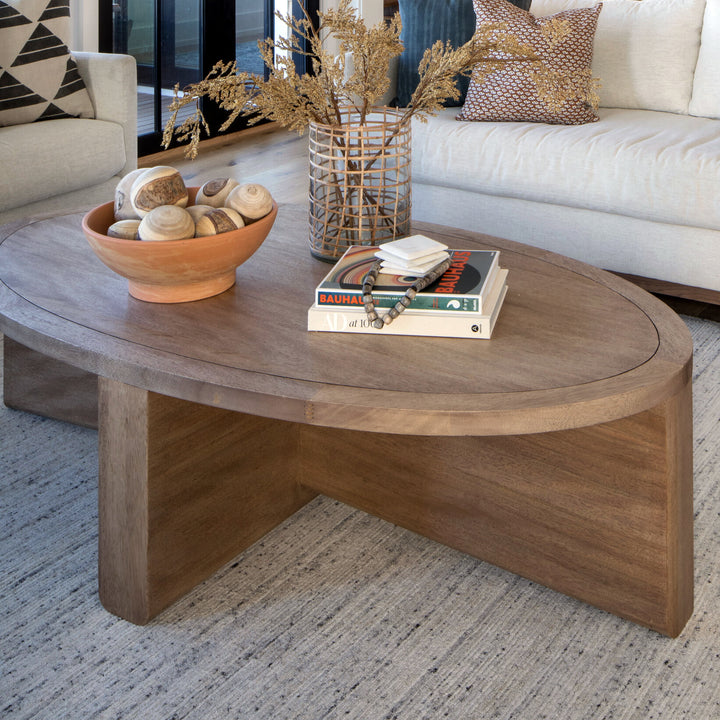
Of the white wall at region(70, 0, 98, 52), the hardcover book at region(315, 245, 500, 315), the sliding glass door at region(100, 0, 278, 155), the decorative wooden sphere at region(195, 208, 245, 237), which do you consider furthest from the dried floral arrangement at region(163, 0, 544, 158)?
the sliding glass door at region(100, 0, 278, 155)

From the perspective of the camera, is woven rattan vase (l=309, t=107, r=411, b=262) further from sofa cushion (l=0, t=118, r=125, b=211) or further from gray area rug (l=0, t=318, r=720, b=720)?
sofa cushion (l=0, t=118, r=125, b=211)

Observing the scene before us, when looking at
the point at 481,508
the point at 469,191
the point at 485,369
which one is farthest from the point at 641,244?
the point at 485,369

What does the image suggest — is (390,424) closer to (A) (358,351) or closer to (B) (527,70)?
(A) (358,351)

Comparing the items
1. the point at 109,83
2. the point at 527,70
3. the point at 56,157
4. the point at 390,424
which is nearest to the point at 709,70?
the point at 527,70

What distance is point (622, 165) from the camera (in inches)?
99.8

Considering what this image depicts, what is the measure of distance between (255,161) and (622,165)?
2.20 metres

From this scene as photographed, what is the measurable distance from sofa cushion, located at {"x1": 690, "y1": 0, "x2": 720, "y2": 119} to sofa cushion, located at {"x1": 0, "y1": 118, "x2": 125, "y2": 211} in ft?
6.29

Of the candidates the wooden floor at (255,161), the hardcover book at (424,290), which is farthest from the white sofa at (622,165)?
the hardcover book at (424,290)

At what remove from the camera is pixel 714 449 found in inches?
73.1

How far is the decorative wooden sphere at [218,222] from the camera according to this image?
1.36 meters

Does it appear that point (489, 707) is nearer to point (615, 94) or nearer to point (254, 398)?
point (254, 398)

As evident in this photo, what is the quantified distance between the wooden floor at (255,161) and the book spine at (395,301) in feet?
7.64

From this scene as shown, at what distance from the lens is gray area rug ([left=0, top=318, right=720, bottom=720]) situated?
1220 mm

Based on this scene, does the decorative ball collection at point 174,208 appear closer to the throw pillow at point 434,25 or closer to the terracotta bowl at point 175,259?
the terracotta bowl at point 175,259
